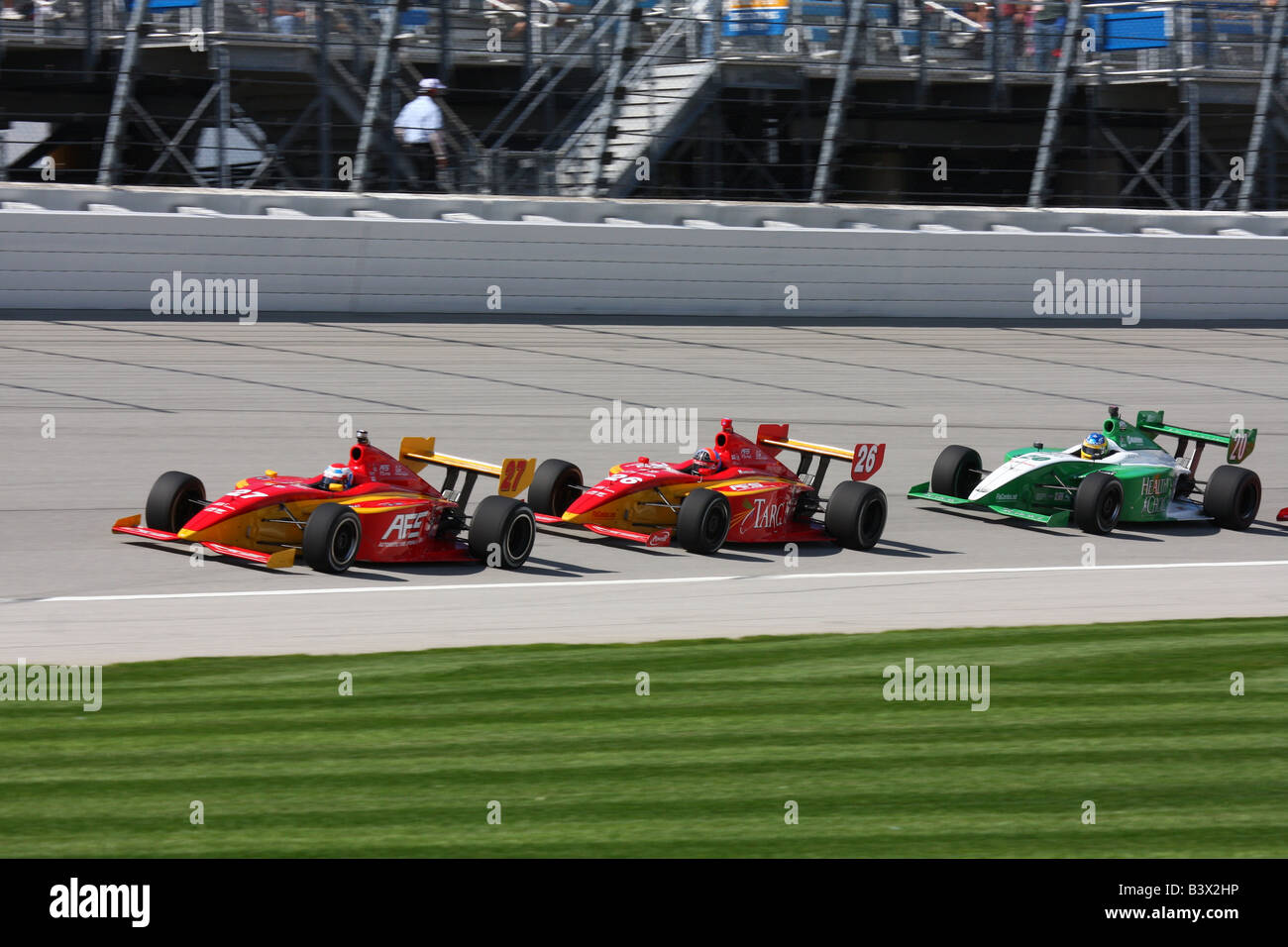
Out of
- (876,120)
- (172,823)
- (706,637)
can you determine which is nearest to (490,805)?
(172,823)

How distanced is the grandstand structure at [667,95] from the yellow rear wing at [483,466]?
804 centimetres

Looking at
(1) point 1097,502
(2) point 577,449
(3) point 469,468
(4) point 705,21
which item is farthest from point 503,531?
(4) point 705,21

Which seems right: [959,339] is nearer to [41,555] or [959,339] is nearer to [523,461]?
[523,461]

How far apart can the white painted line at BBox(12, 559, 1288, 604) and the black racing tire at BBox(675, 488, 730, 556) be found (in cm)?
51

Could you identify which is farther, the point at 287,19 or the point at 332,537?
the point at 287,19

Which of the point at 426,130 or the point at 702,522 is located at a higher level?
the point at 426,130

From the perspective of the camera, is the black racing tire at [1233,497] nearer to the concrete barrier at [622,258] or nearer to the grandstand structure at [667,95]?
the concrete barrier at [622,258]

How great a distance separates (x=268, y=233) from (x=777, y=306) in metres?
5.95

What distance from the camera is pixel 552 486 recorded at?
39.6ft

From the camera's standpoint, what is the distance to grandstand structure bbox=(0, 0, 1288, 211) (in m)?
19.7
